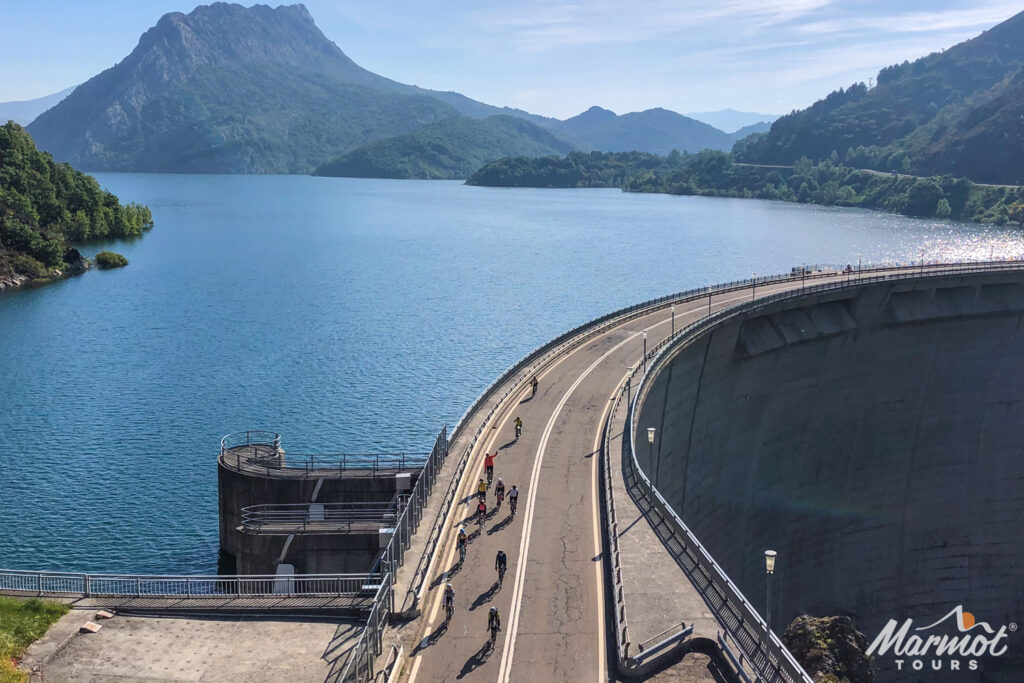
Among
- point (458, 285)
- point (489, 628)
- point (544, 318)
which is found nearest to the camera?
point (489, 628)

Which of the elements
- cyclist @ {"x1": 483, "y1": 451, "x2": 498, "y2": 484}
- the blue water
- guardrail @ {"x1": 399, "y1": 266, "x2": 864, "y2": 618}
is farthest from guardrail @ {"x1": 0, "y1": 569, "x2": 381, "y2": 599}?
cyclist @ {"x1": 483, "y1": 451, "x2": 498, "y2": 484}

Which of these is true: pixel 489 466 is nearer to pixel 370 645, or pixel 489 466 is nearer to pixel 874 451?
pixel 370 645

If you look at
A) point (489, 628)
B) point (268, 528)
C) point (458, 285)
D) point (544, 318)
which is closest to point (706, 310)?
point (544, 318)

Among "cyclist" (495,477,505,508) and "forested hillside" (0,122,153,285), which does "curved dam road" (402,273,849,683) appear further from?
"forested hillside" (0,122,153,285)

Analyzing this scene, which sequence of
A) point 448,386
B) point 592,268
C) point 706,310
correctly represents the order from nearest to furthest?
1. point 706,310
2. point 448,386
3. point 592,268

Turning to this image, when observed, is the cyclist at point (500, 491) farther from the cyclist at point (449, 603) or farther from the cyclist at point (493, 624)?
the cyclist at point (493, 624)

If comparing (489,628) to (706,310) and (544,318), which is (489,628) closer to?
(706,310)

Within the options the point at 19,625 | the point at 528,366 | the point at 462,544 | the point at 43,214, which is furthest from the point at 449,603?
the point at 43,214
